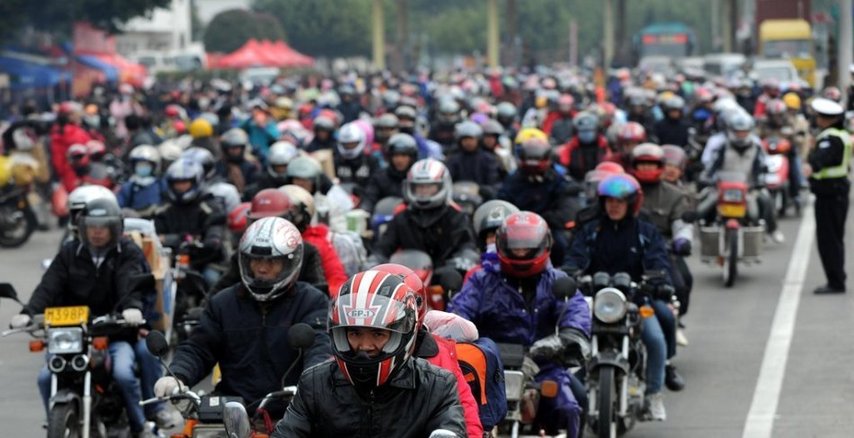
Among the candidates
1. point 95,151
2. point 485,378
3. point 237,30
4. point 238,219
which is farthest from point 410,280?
point 237,30

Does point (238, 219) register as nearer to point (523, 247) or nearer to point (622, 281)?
point (622, 281)

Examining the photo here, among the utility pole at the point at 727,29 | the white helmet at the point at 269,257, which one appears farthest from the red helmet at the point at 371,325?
the utility pole at the point at 727,29

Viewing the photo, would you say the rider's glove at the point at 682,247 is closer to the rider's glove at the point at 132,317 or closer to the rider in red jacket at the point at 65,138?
the rider's glove at the point at 132,317

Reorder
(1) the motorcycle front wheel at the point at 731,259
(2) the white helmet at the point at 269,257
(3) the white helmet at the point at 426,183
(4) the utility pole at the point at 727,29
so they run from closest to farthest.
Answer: (2) the white helmet at the point at 269,257
(3) the white helmet at the point at 426,183
(1) the motorcycle front wheel at the point at 731,259
(4) the utility pole at the point at 727,29

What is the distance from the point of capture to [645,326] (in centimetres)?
1225

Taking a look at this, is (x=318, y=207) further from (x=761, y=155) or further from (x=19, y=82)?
(x=19, y=82)

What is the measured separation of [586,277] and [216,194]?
518cm

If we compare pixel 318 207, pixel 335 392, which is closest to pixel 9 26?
pixel 318 207

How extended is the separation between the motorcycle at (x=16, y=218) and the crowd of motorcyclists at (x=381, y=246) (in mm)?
194

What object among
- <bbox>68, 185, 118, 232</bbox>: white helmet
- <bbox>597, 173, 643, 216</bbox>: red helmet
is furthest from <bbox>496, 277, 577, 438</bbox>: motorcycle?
<bbox>68, 185, 118, 232</bbox>: white helmet

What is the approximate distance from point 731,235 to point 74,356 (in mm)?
9819

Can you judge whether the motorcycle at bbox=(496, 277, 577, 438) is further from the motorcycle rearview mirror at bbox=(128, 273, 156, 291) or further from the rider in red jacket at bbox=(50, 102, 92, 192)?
the rider in red jacket at bbox=(50, 102, 92, 192)

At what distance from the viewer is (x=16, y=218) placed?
24297 mm

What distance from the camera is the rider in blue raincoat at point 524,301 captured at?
9977 mm
